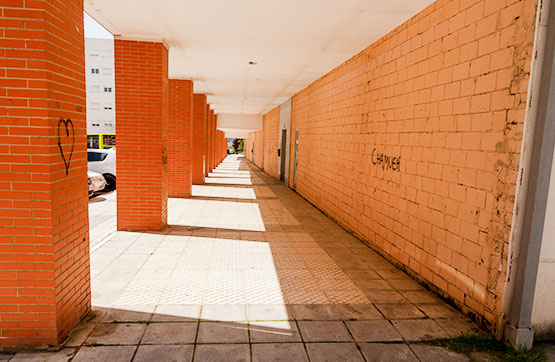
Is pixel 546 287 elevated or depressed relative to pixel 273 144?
depressed

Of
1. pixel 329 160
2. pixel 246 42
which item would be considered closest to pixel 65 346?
pixel 246 42

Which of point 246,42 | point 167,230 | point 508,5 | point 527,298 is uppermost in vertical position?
point 246,42

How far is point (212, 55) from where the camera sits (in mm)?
7918

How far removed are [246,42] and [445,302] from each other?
5.43 metres

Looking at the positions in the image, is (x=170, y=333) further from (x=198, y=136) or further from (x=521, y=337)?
(x=198, y=136)

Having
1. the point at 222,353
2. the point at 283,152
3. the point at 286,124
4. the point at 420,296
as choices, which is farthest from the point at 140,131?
the point at 283,152

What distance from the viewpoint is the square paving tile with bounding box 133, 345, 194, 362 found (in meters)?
2.90

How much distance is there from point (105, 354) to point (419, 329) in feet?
9.52

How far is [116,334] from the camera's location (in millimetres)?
3248

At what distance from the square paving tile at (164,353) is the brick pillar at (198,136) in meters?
11.4

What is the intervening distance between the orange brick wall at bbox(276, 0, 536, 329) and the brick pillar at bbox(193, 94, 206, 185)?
8194mm

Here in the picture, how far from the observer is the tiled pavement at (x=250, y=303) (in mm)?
3095

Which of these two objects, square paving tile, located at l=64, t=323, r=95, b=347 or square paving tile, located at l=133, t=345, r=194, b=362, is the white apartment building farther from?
square paving tile, located at l=133, t=345, r=194, b=362

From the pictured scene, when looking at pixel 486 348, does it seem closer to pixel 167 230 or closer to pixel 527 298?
pixel 527 298
